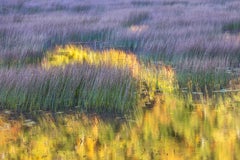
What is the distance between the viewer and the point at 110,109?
16.6ft

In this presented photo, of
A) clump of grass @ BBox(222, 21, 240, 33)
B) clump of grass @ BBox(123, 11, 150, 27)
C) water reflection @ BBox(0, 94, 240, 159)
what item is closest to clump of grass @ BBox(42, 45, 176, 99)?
water reflection @ BBox(0, 94, 240, 159)

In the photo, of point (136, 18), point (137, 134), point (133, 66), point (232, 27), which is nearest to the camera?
point (137, 134)

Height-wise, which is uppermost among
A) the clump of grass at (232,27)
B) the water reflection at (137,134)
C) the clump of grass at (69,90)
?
the clump of grass at (232,27)

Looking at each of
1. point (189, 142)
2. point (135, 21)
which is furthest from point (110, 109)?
point (135, 21)

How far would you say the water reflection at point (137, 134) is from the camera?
366 cm

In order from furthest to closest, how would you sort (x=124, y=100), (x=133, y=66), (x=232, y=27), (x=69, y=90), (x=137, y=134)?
1. (x=232, y=27)
2. (x=133, y=66)
3. (x=69, y=90)
4. (x=124, y=100)
5. (x=137, y=134)

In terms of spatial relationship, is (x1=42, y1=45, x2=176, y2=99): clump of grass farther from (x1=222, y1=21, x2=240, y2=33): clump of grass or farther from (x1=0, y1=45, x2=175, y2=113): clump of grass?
(x1=222, y1=21, x2=240, y2=33): clump of grass

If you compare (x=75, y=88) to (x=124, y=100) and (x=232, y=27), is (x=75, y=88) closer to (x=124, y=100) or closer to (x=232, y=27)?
(x=124, y=100)

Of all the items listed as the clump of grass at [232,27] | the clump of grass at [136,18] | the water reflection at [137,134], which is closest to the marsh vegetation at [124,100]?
the water reflection at [137,134]

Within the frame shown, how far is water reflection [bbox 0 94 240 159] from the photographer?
3.66 metres

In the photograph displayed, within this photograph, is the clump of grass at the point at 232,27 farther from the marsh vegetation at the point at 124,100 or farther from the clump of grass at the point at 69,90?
the clump of grass at the point at 69,90

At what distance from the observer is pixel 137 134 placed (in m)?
4.10

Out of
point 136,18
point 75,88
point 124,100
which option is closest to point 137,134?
point 124,100

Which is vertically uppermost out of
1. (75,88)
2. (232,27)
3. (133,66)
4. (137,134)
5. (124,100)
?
(232,27)
